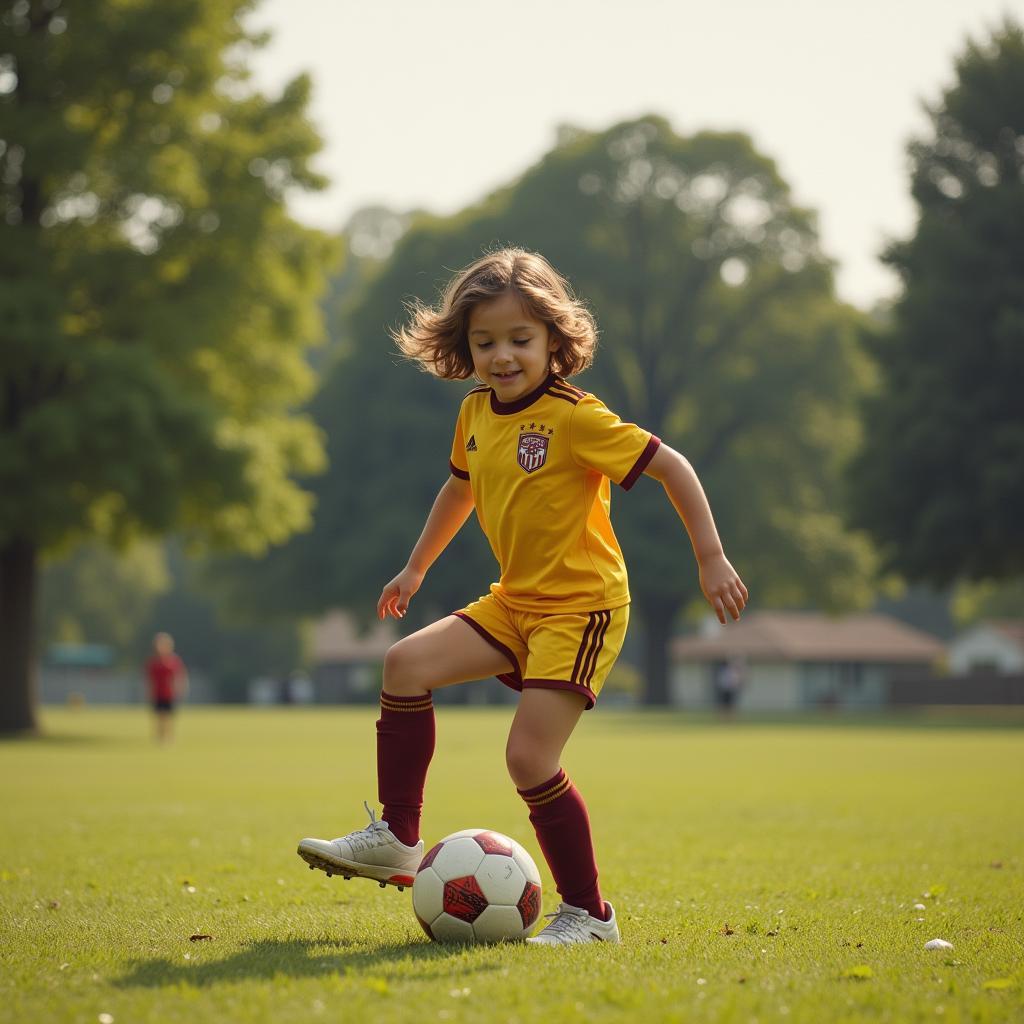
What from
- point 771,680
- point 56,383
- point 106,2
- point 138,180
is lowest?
point 771,680

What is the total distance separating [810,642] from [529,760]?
73.8 m

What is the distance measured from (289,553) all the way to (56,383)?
94.0 ft

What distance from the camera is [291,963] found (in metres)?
4.97

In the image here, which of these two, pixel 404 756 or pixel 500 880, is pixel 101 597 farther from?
pixel 500 880

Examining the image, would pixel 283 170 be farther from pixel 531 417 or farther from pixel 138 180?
pixel 531 417

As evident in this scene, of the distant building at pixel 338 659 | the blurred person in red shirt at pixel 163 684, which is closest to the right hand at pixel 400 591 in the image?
the blurred person in red shirt at pixel 163 684

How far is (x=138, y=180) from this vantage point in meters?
26.9

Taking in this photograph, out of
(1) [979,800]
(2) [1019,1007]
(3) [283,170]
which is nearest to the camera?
(2) [1019,1007]

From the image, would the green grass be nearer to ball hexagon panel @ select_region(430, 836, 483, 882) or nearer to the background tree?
ball hexagon panel @ select_region(430, 836, 483, 882)

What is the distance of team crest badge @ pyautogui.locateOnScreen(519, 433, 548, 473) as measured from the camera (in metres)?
Answer: 5.68

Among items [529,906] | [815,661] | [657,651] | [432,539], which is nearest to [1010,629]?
[815,661]

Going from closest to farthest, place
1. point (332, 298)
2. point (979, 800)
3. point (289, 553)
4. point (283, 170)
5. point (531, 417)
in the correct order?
point (531, 417)
point (979, 800)
point (283, 170)
point (289, 553)
point (332, 298)

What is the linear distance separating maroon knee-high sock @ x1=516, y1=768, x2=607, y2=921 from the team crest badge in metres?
1.18

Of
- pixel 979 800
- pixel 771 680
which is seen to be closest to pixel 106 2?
pixel 979 800
